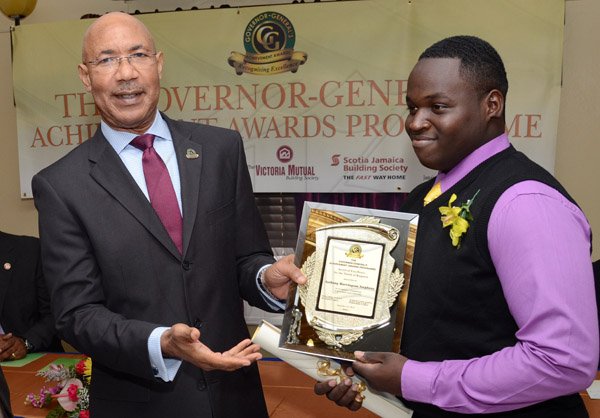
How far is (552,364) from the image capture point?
108cm

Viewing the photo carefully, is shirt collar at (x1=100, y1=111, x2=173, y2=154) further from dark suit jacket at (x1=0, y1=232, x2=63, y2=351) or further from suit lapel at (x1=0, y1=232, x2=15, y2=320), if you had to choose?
suit lapel at (x1=0, y1=232, x2=15, y2=320)

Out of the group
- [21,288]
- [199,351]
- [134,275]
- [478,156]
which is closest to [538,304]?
[478,156]

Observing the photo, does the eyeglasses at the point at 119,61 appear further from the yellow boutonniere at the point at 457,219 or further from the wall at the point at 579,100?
the wall at the point at 579,100

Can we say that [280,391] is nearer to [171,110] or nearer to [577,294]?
[577,294]

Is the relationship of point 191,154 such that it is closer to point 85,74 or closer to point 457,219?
point 85,74

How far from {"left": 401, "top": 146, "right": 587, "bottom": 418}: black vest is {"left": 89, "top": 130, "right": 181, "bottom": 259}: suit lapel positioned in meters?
0.64

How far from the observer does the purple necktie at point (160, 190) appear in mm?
1524

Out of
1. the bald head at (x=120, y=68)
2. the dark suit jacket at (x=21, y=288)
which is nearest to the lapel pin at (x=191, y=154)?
the bald head at (x=120, y=68)

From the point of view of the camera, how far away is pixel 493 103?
1242 millimetres

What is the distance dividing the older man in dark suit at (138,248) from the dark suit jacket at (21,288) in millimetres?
1964

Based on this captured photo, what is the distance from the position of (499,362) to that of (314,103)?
10.4 ft

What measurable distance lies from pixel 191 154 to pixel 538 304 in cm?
99

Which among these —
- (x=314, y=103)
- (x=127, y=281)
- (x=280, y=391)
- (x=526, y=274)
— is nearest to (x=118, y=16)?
(x=127, y=281)

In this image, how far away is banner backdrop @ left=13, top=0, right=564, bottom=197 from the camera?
377 centimetres
